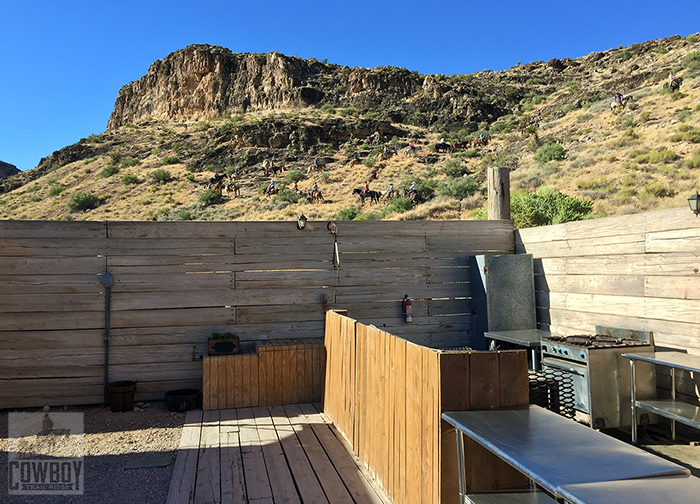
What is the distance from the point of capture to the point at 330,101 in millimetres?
54594

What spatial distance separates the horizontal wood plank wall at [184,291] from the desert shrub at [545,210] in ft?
18.8

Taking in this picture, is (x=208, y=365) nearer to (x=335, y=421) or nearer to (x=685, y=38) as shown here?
(x=335, y=421)

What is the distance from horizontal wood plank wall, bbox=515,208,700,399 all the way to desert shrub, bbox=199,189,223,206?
26449mm

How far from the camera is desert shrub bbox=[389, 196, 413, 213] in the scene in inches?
903

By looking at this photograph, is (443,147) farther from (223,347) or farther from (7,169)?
(7,169)

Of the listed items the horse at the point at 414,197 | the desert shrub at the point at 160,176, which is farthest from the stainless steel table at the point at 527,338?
the desert shrub at the point at 160,176

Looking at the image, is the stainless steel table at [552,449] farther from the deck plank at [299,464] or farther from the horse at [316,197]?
the horse at [316,197]

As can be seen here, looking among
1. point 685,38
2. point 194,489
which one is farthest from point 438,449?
point 685,38

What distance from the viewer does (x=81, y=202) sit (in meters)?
33.4

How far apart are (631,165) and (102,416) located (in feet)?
59.0

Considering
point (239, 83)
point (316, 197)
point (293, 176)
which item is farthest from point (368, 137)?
point (239, 83)

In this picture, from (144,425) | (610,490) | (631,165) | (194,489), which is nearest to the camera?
(610,490)

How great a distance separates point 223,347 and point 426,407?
385 centimetres

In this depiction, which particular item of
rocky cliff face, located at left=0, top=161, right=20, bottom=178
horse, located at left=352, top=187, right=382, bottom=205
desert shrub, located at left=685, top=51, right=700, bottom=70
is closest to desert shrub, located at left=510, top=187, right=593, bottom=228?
horse, located at left=352, top=187, right=382, bottom=205
